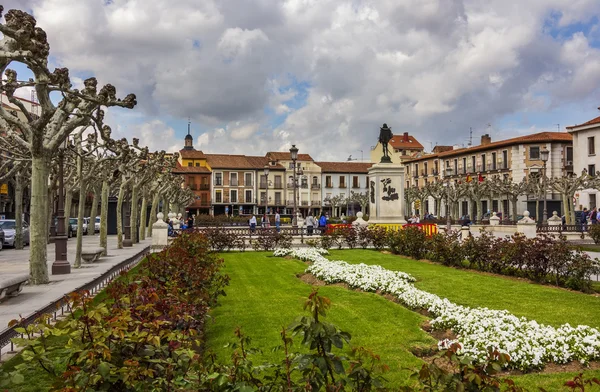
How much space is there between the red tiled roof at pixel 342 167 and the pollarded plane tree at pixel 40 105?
80091mm

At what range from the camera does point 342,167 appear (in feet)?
310

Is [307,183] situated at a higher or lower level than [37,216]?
higher

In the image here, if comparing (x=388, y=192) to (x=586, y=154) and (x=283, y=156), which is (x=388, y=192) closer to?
(x=586, y=154)

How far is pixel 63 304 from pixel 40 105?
253 inches

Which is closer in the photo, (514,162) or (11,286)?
(11,286)

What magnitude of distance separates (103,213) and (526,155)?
52138mm

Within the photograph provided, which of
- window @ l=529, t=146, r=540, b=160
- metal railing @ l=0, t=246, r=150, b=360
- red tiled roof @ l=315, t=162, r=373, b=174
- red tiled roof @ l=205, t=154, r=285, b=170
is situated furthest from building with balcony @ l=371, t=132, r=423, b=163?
metal railing @ l=0, t=246, r=150, b=360

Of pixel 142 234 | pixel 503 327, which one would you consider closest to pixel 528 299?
pixel 503 327

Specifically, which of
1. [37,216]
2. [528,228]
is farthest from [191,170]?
[37,216]

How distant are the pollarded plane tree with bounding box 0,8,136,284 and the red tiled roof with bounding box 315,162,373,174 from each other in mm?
80091

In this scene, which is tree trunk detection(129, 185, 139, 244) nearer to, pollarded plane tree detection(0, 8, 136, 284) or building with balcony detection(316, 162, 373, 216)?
pollarded plane tree detection(0, 8, 136, 284)

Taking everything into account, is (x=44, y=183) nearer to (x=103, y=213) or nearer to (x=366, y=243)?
(x=103, y=213)

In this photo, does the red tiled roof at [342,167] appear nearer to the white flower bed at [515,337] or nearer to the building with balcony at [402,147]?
the building with balcony at [402,147]

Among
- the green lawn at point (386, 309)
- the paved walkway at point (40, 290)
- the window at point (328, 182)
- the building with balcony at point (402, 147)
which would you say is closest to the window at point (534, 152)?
the building with balcony at point (402, 147)
